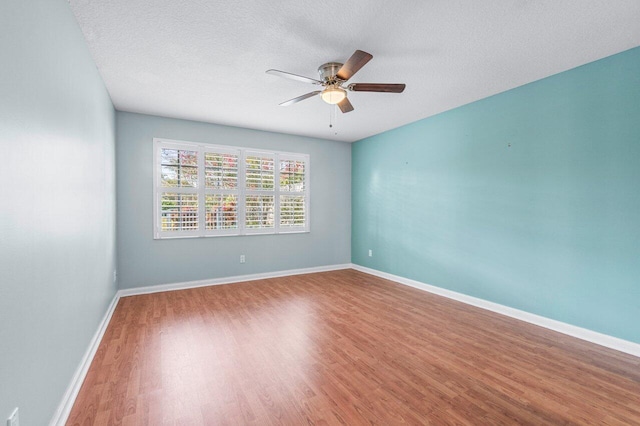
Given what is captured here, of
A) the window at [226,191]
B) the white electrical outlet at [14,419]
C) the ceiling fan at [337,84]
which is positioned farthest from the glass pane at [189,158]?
the white electrical outlet at [14,419]

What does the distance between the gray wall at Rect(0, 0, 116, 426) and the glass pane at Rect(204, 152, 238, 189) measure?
214cm

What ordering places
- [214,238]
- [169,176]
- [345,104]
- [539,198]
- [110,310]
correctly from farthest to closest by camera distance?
[214,238] < [169,176] < [110,310] < [539,198] < [345,104]

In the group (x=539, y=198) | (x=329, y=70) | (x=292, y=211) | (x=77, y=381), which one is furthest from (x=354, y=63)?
(x=292, y=211)

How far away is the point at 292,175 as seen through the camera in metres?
5.29

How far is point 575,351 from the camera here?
2449 mm

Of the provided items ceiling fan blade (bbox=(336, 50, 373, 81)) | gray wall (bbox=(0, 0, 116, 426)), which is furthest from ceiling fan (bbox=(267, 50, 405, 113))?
gray wall (bbox=(0, 0, 116, 426))

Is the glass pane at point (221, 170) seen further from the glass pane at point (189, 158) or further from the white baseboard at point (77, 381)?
the white baseboard at point (77, 381)

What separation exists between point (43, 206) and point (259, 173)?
3592mm

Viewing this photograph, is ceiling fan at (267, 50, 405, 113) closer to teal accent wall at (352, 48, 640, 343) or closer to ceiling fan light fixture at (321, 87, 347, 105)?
ceiling fan light fixture at (321, 87, 347, 105)

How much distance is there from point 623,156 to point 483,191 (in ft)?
4.17

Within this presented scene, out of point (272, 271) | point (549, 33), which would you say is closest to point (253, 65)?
point (549, 33)

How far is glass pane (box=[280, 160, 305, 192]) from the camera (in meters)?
5.19

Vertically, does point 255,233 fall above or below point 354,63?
below

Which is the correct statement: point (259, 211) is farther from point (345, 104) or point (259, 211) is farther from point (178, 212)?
point (345, 104)
